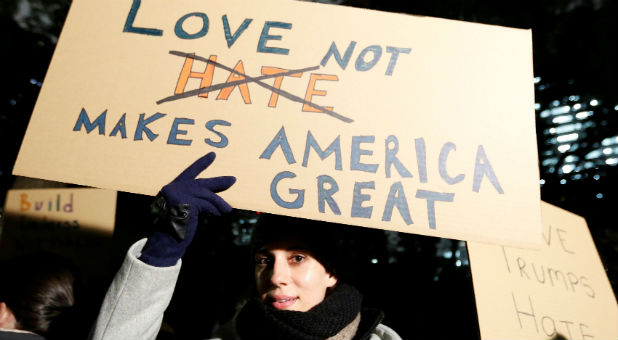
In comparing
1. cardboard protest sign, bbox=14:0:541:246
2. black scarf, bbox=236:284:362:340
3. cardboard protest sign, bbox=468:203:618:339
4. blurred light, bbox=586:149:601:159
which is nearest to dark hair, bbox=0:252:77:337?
cardboard protest sign, bbox=14:0:541:246

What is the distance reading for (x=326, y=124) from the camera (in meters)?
1.38

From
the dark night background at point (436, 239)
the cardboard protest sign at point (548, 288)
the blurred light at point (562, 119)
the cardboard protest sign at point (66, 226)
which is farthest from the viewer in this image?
the blurred light at point (562, 119)

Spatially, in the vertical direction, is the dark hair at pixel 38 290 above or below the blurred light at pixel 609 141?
below

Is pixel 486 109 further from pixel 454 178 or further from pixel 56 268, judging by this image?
pixel 56 268

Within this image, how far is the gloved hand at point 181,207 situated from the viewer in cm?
128

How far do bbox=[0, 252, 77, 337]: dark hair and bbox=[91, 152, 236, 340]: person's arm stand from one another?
1.85 ft

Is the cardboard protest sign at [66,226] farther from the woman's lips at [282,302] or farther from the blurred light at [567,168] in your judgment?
the blurred light at [567,168]

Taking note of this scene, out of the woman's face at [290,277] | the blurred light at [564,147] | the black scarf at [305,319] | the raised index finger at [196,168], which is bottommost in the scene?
the black scarf at [305,319]

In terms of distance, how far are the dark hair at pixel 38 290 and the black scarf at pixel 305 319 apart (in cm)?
81

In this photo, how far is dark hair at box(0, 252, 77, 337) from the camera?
171 cm

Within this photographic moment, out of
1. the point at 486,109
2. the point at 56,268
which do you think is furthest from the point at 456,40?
the point at 56,268

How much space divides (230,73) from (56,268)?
1210mm

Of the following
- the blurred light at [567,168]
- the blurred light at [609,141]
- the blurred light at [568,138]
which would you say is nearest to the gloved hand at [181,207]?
the blurred light at [567,168]

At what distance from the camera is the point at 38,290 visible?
1.77m
